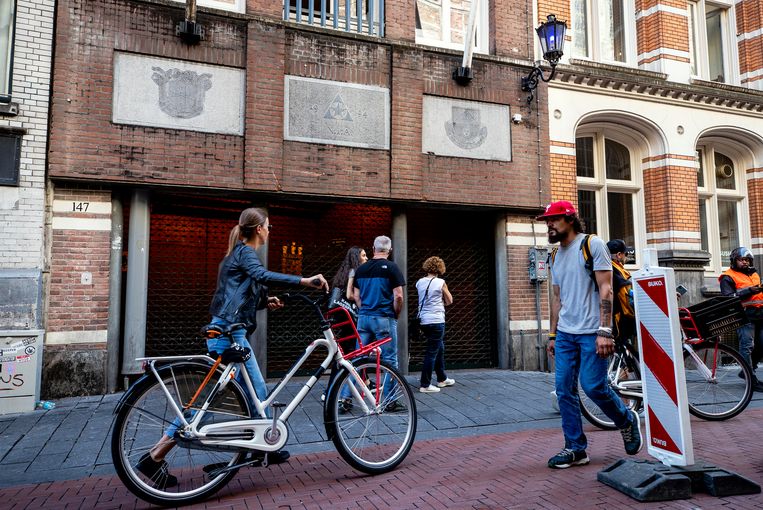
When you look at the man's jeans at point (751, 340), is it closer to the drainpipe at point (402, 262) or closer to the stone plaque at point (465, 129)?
the stone plaque at point (465, 129)

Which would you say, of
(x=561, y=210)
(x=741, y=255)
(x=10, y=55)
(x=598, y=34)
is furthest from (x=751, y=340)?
(x=10, y=55)

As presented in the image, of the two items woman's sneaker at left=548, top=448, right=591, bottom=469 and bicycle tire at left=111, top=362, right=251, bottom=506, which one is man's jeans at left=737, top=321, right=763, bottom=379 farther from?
bicycle tire at left=111, top=362, right=251, bottom=506

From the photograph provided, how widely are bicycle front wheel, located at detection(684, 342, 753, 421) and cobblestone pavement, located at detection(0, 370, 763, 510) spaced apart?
16 centimetres

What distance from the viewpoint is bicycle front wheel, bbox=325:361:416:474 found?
403cm

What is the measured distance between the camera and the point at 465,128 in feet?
31.4

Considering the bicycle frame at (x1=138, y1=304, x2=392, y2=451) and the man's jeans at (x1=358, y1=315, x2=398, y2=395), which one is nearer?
the bicycle frame at (x1=138, y1=304, x2=392, y2=451)

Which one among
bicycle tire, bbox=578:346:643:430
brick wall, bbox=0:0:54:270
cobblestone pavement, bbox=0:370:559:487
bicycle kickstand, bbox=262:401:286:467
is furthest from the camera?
brick wall, bbox=0:0:54:270

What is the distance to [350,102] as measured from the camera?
884 centimetres

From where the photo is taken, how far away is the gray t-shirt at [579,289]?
4.12 meters

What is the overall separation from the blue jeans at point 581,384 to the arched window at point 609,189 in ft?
25.2

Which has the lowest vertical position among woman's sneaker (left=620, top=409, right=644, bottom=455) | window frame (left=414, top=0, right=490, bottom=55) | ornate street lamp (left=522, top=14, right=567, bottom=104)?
woman's sneaker (left=620, top=409, right=644, bottom=455)

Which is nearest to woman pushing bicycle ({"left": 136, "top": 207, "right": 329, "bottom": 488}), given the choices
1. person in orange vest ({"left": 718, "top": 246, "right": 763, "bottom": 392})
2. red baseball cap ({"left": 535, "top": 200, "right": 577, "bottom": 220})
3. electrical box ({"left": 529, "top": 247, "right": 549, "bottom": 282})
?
red baseball cap ({"left": 535, "top": 200, "right": 577, "bottom": 220})

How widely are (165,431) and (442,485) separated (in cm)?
192

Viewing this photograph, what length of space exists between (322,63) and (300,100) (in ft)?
2.40
